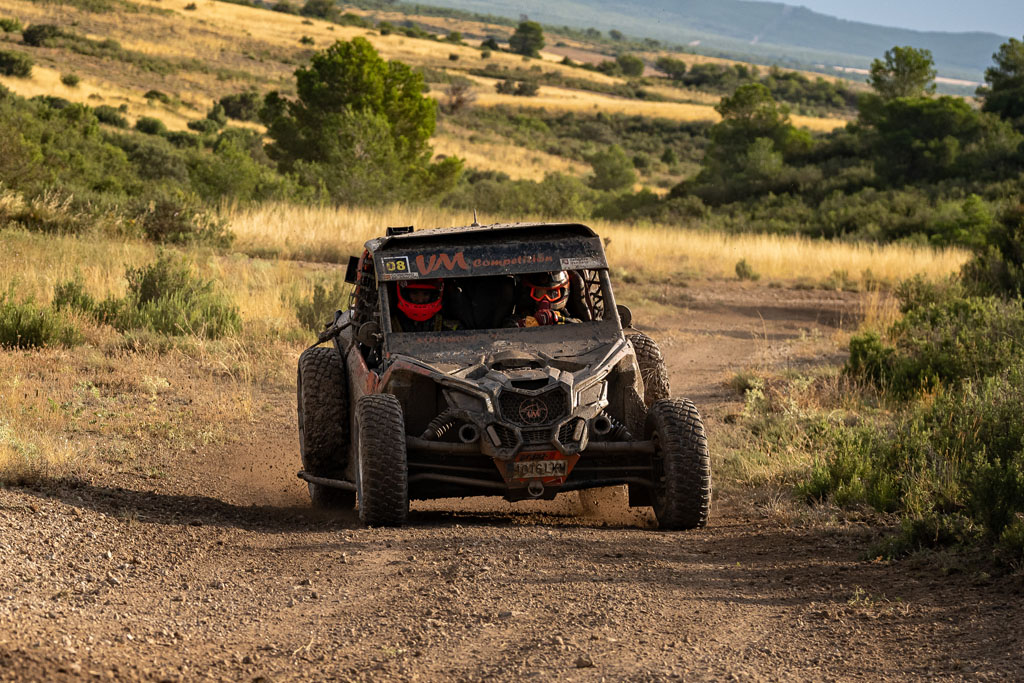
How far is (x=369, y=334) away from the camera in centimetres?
788

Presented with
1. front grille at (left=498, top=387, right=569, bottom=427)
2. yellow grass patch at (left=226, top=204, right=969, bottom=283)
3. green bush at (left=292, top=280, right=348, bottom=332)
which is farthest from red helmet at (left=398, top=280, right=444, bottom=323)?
yellow grass patch at (left=226, top=204, right=969, bottom=283)

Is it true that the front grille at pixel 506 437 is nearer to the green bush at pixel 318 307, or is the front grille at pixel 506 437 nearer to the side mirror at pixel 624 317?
the side mirror at pixel 624 317

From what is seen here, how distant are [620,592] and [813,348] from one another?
11777 millimetres

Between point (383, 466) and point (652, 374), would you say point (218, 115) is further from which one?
point (383, 466)

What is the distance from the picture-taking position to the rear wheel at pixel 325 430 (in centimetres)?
843

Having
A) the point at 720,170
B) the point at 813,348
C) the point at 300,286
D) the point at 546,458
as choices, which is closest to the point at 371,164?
the point at 300,286

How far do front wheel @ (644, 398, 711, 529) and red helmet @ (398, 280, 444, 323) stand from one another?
1915 mm

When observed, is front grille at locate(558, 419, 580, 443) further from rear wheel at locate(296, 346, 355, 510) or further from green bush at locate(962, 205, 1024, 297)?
green bush at locate(962, 205, 1024, 297)

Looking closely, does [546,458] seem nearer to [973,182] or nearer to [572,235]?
[572,235]

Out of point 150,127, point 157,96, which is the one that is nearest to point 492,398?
point 150,127

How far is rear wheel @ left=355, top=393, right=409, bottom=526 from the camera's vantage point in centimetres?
682

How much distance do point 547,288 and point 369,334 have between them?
4.52ft

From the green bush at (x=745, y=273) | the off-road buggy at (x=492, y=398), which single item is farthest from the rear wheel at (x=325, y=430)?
the green bush at (x=745, y=273)

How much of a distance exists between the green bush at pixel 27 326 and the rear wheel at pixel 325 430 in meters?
5.74
